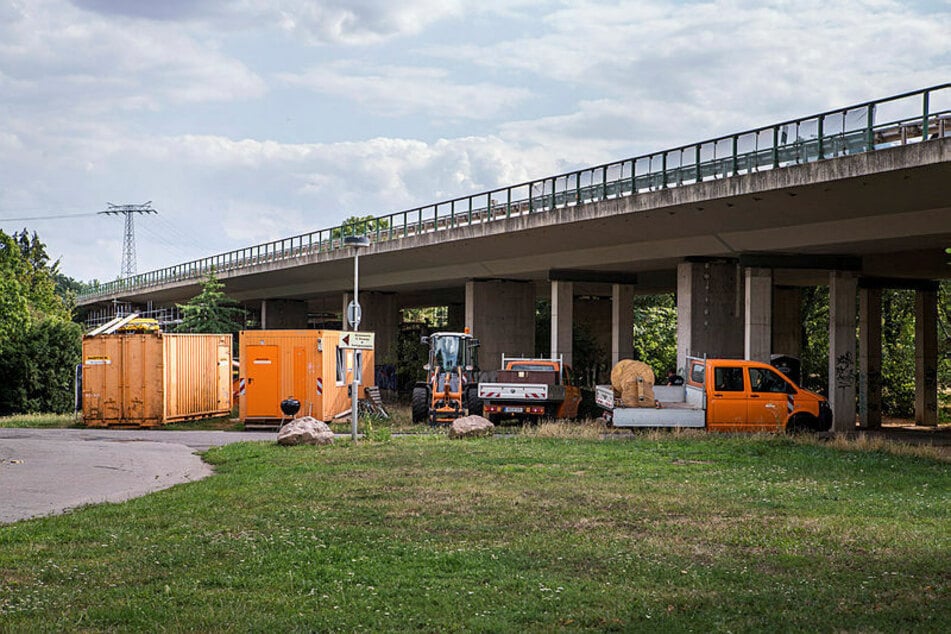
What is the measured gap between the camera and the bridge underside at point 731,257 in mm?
25297

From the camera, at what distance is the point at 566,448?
20.6 meters

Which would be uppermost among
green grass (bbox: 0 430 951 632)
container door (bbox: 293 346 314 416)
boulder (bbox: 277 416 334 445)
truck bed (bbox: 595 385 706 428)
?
container door (bbox: 293 346 314 416)

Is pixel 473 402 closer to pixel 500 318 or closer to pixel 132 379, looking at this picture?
pixel 132 379

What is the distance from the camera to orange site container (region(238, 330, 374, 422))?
29.0m

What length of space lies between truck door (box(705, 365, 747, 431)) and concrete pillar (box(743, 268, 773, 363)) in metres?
8.05

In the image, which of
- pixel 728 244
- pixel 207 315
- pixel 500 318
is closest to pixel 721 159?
pixel 728 244

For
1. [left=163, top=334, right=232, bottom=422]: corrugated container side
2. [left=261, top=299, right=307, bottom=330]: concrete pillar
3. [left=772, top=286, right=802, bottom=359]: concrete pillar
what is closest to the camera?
[left=163, top=334, right=232, bottom=422]: corrugated container side

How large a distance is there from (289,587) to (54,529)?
14.3 ft

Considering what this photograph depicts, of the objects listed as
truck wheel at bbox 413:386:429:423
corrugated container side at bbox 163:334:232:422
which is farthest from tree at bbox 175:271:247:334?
truck wheel at bbox 413:386:429:423

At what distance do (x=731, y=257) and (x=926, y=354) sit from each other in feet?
32.0

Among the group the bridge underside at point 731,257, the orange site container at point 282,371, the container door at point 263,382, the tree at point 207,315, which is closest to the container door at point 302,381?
the orange site container at point 282,371

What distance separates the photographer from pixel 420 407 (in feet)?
98.8

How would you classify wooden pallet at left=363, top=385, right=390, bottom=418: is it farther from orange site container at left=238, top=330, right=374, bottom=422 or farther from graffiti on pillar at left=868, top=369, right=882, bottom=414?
graffiti on pillar at left=868, top=369, right=882, bottom=414

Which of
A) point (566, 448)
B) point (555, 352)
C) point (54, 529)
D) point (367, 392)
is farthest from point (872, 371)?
point (54, 529)
